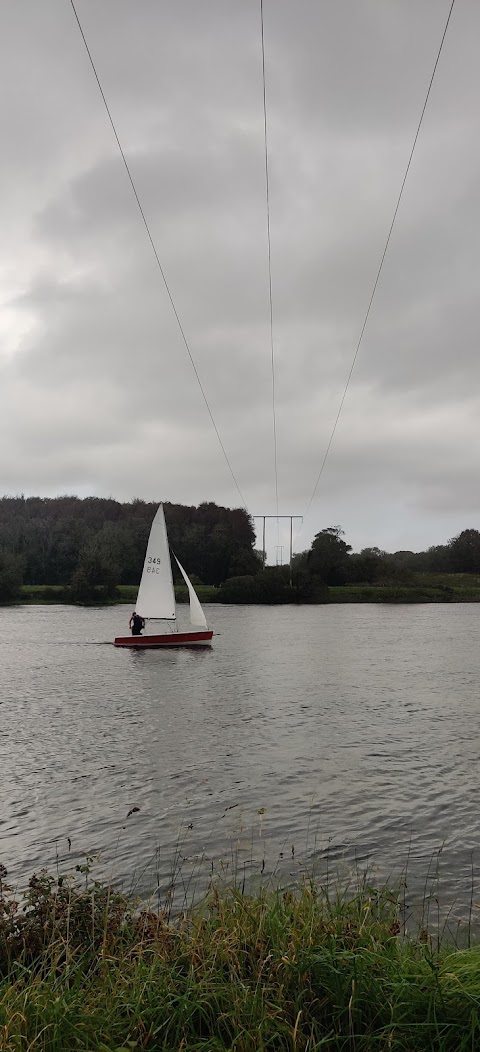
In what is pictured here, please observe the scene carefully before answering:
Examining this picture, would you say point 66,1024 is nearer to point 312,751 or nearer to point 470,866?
point 470,866

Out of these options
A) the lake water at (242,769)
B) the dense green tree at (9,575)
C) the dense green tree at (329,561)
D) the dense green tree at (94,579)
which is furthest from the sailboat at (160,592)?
the dense green tree at (329,561)

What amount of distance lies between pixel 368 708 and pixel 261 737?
7786 millimetres

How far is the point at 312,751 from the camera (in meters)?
22.1

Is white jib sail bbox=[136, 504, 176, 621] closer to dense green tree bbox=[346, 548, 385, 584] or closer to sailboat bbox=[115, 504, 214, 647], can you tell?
sailboat bbox=[115, 504, 214, 647]

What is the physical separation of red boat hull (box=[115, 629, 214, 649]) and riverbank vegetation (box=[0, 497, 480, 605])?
72.4 meters

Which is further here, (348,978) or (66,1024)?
(348,978)

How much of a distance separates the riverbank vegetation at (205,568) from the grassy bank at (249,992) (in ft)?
389

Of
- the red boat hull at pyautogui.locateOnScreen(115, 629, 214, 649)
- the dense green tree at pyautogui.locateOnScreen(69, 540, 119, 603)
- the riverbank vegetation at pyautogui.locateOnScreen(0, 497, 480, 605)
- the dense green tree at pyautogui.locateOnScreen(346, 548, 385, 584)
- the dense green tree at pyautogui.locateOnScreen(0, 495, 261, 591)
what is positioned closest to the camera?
the red boat hull at pyautogui.locateOnScreen(115, 629, 214, 649)

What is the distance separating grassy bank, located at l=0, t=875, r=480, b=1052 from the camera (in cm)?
545

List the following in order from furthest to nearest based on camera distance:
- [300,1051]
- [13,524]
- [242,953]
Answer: [13,524]
[242,953]
[300,1051]

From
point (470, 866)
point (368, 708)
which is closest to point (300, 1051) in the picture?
point (470, 866)

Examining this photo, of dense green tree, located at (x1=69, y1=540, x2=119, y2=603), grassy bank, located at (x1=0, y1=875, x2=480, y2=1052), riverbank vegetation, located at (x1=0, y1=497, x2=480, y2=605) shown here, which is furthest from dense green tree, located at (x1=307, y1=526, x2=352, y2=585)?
grassy bank, located at (x1=0, y1=875, x2=480, y2=1052)

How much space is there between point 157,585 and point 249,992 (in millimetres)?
48399

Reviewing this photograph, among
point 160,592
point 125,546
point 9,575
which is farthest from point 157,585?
point 125,546
